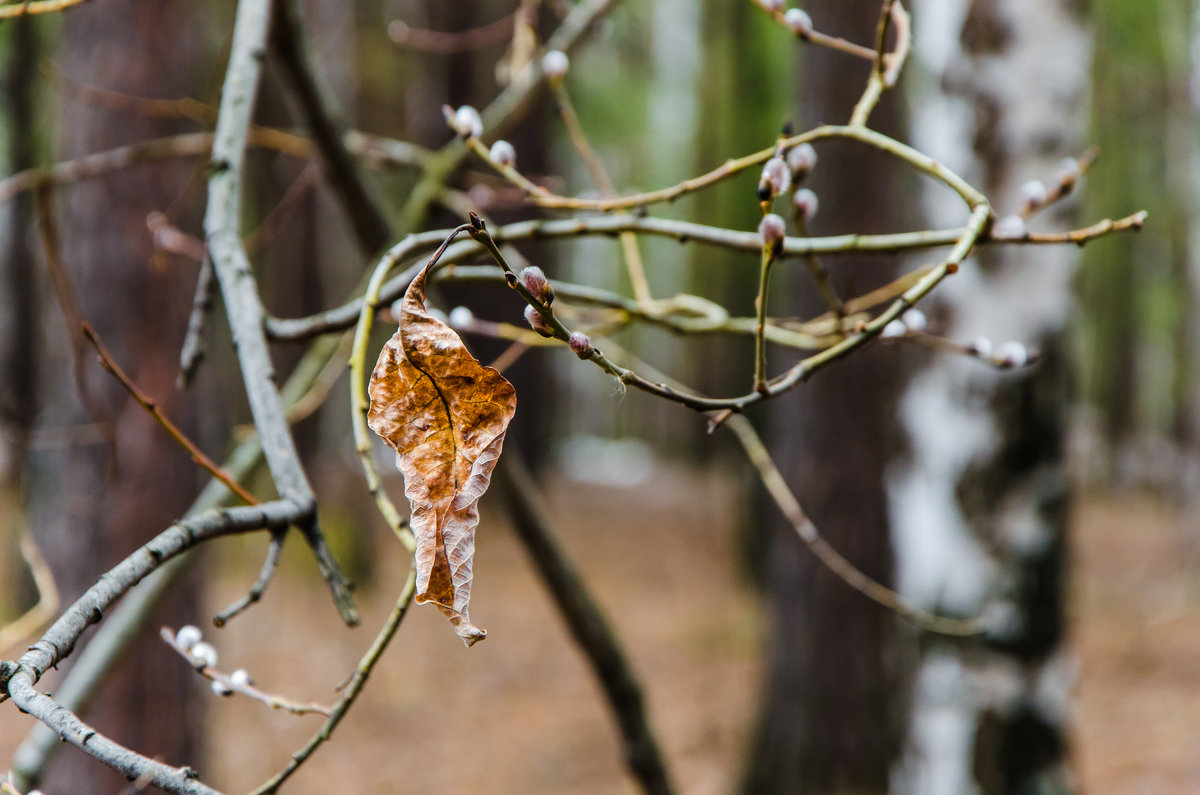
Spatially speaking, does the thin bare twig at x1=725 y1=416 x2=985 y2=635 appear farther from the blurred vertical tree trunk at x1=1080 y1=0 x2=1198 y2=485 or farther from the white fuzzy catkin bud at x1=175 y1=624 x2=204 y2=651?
the blurred vertical tree trunk at x1=1080 y1=0 x2=1198 y2=485

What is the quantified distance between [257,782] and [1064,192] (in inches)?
215

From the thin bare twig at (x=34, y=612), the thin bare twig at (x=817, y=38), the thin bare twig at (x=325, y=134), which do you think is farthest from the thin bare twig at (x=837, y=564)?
the thin bare twig at (x=34, y=612)

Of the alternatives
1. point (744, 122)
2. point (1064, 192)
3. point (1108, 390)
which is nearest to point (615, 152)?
point (1108, 390)

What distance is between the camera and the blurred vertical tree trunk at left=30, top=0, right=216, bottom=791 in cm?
374

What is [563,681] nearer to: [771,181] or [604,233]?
[604,233]

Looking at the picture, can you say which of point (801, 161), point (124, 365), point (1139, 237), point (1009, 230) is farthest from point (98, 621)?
point (1139, 237)

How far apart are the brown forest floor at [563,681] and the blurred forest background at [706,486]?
0.04 meters

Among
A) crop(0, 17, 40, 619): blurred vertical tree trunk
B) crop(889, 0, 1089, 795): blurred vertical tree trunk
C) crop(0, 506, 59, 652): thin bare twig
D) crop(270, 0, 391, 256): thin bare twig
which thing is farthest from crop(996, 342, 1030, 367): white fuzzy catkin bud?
crop(0, 17, 40, 619): blurred vertical tree trunk

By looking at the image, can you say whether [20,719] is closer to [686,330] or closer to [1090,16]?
[686,330]

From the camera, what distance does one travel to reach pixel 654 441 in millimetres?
29828

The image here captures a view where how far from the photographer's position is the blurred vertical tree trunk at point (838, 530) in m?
4.46

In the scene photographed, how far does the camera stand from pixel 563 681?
696 cm

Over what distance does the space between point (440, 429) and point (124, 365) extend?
3.73m

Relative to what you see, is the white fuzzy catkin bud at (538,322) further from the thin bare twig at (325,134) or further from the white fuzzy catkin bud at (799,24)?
the thin bare twig at (325,134)
